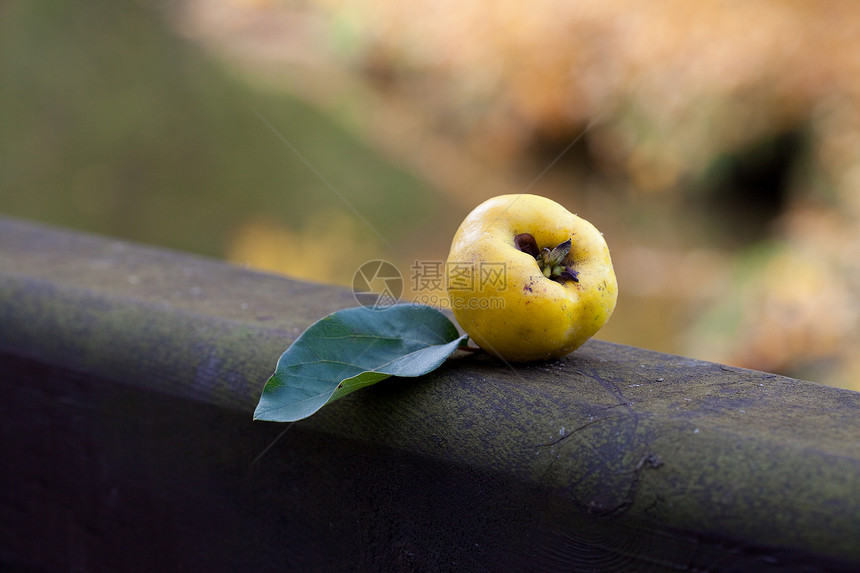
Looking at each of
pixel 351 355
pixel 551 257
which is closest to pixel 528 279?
pixel 551 257

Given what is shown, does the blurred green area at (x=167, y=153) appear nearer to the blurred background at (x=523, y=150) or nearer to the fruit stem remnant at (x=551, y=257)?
the blurred background at (x=523, y=150)

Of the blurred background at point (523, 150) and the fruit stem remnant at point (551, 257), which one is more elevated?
the blurred background at point (523, 150)

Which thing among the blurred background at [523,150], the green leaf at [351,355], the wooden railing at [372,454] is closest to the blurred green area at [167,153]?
the blurred background at [523,150]

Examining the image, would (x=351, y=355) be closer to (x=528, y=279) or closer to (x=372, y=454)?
(x=372, y=454)

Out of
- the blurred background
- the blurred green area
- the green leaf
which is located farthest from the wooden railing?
the blurred green area

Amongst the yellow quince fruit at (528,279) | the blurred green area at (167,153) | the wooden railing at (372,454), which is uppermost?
the blurred green area at (167,153)

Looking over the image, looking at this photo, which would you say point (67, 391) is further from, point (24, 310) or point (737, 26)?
point (737, 26)

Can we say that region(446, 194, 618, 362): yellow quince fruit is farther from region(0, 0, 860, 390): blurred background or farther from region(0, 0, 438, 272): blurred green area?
region(0, 0, 438, 272): blurred green area

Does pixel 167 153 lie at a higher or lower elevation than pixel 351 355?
higher

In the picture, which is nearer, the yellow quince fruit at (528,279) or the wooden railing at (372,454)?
→ the wooden railing at (372,454)
